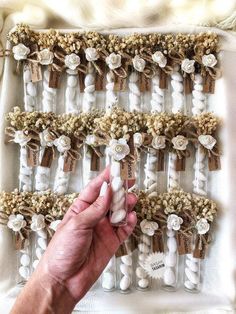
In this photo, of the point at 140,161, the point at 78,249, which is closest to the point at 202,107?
the point at 140,161

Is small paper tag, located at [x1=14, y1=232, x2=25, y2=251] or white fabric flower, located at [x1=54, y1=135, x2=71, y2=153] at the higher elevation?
white fabric flower, located at [x1=54, y1=135, x2=71, y2=153]

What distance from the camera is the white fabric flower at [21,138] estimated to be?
938 mm

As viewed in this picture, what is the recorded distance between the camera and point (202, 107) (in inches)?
39.1

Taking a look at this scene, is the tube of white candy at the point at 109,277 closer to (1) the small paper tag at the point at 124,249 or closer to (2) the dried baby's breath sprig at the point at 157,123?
(1) the small paper tag at the point at 124,249

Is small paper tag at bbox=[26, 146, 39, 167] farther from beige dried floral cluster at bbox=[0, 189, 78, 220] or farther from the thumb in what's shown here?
the thumb

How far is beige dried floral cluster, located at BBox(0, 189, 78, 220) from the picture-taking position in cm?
94

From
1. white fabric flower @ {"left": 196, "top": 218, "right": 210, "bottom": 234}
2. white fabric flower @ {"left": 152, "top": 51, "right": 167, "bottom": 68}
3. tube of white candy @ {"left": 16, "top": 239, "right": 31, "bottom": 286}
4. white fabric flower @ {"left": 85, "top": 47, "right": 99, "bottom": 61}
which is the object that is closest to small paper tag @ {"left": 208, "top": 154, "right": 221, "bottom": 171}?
white fabric flower @ {"left": 196, "top": 218, "right": 210, "bottom": 234}

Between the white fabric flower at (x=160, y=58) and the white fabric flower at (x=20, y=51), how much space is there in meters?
0.27

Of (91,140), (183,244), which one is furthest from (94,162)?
(183,244)

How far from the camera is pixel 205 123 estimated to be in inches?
37.9

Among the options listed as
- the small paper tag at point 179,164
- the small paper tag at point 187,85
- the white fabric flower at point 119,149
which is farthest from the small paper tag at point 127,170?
the small paper tag at point 187,85

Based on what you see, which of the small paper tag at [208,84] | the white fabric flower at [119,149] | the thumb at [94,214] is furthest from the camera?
the small paper tag at [208,84]

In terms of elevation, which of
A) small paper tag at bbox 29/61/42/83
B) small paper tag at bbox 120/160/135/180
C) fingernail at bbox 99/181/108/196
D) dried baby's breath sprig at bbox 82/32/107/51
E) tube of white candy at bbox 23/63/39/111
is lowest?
fingernail at bbox 99/181/108/196

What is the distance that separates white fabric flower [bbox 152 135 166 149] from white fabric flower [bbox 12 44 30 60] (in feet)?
1.05
